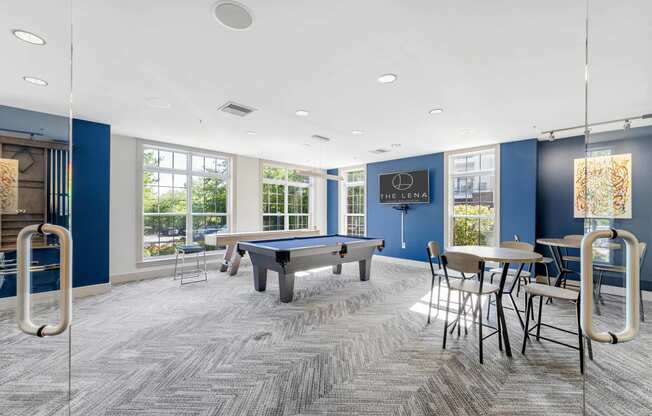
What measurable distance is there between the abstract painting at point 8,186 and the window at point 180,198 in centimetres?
416

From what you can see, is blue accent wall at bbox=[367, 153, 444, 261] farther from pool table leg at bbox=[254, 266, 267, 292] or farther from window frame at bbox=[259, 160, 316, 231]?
pool table leg at bbox=[254, 266, 267, 292]

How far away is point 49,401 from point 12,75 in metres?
3.12

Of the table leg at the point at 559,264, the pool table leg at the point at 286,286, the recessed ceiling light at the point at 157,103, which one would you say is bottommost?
the pool table leg at the point at 286,286

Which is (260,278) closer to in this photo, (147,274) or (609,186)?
(147,274)

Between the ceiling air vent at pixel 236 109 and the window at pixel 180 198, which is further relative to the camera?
the window at pixel 180 198

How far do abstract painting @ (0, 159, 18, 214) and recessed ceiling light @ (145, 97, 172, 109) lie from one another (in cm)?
206

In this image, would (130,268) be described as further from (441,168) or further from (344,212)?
(441,168)

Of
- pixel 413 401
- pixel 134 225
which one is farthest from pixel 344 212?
pixel 413 401

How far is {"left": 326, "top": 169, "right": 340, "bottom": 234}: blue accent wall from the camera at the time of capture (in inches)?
356

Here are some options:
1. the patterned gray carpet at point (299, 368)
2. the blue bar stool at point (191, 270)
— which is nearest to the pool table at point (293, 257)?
the patterned gray carpet at point (299, 368)

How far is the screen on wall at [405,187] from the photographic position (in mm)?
6902

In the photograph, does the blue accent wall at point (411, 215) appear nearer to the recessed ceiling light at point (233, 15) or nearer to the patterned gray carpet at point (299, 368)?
the patterned gray carpet at point (299, 368)

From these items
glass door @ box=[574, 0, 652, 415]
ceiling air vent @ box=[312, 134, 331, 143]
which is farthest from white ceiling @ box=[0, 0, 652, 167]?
ceiling air vent @ box=[312, 134, 331, 143]

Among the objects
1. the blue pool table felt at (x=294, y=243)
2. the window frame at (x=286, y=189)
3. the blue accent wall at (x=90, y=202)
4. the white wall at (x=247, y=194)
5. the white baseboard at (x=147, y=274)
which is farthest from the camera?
the window frame at (x=286, y=189)
